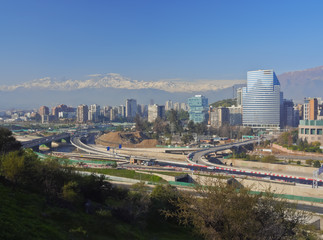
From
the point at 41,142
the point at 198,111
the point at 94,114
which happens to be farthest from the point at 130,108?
the point at 41,142

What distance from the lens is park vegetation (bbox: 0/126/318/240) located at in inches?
471

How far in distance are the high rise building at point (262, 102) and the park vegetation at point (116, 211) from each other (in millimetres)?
92122

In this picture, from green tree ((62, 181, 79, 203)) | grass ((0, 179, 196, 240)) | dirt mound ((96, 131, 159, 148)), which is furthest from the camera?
dirt mound ((96, 131, 159, 148))

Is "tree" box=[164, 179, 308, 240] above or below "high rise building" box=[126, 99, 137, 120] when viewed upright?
below

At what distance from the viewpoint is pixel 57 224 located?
13031 millimetres

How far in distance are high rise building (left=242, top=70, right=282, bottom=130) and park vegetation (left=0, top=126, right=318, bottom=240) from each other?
9212cm

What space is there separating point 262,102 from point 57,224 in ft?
334

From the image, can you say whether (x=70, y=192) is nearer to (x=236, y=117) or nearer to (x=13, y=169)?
(x=13, y=169)

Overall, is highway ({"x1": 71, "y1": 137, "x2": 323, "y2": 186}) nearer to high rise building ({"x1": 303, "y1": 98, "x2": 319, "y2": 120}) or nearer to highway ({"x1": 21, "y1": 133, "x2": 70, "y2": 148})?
highway ({"x1": 21, "y1": 133, "x2": 70, "y2": 148})

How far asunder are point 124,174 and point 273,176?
57.3ft

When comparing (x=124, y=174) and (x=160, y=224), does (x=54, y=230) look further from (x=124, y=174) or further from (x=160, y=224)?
(x=124, y=174)

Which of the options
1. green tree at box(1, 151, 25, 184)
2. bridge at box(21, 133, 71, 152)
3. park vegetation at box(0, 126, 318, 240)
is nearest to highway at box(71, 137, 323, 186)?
bridge at box(21, 133, 71, 152)

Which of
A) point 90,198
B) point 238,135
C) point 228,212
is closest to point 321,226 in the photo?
point 228,212

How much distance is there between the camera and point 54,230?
1211 centimetres
